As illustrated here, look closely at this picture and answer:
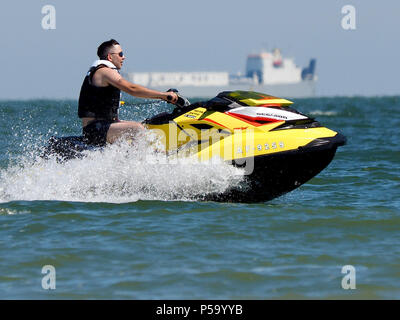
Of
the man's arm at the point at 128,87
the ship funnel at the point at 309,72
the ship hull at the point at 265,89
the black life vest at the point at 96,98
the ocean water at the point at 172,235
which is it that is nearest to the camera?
the ocean water at the point at 172,235

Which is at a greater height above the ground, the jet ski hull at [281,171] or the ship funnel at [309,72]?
the ship funnel at [309,72]

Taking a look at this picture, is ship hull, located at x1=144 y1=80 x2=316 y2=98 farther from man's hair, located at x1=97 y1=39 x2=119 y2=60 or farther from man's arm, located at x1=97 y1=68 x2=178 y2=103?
man's arm, located at x1=97 y1=68 x2=178 y2=103

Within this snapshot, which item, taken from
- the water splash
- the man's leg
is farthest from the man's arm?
the water splash

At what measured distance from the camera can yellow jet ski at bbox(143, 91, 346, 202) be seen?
21.0 feet

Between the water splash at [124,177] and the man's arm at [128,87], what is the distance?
0.39 meters

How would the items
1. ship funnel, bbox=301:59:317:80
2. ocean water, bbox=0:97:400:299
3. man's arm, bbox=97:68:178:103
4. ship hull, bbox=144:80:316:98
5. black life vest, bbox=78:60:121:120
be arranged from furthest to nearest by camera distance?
ship funnel, bbox=301:59:317:80 < ship hull, bbox=144:80:316:98 < black life vest, bbox=78:60:121:120 < man's arm, bbox=97:68:178:103 < ocean water, bbox=0:97:400:299

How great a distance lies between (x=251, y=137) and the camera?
6.38 metres

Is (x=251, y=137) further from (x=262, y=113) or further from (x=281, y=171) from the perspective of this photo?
(x=281, y=171)

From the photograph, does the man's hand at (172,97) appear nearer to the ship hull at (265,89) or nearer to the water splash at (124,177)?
the water splash at (124,177)

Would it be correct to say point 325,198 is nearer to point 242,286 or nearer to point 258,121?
point 258,121

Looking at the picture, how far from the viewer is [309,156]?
6.46m

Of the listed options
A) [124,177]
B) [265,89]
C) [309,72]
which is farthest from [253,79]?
[124,177]

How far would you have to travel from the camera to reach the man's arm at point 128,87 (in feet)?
20.8

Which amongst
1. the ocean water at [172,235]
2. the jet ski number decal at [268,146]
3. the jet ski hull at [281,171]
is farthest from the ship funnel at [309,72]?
the jet ski number decal at [268,146]
